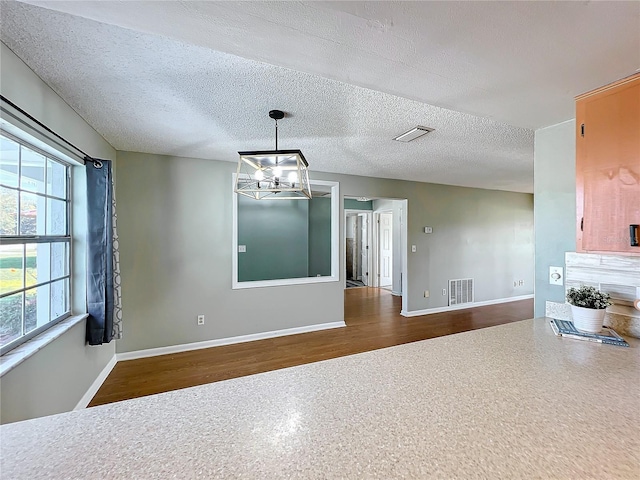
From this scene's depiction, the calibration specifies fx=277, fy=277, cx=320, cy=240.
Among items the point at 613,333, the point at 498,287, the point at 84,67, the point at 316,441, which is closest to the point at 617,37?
the point at 613,333

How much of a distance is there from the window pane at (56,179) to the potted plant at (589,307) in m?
3.39

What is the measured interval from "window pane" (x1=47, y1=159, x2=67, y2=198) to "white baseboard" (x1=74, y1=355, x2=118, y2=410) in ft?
5.46

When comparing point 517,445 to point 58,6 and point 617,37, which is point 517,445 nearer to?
point 617,37

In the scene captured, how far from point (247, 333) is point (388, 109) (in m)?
3.12

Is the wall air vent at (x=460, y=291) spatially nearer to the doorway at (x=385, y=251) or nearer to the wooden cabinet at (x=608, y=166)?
the doorway at (x=385, y=251)

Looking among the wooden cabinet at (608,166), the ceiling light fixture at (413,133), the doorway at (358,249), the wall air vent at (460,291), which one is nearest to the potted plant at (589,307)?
the wooden cabinet at (608,166)

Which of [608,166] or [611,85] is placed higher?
[611,85]

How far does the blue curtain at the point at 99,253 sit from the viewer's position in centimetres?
228

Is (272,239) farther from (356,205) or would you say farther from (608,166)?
(608,166)

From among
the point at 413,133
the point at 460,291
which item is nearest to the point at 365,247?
the point at 460,291

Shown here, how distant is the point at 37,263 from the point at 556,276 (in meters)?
3.33

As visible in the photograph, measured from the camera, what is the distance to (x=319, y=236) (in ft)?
20.4

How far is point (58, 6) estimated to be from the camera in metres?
Result: 0.90

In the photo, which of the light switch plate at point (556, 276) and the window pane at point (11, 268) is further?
the light switch plate at point (556, 276)
